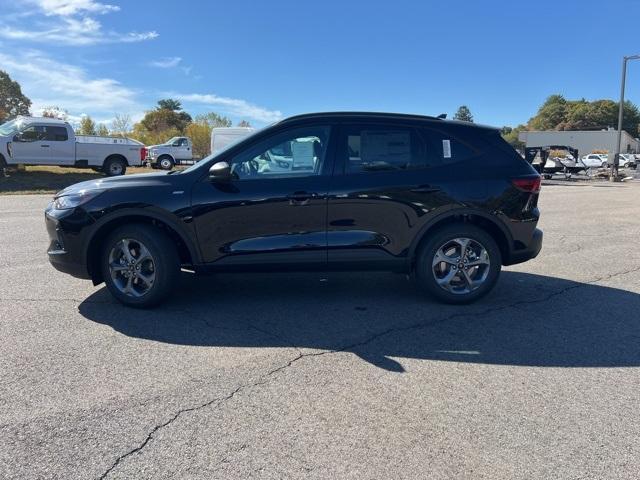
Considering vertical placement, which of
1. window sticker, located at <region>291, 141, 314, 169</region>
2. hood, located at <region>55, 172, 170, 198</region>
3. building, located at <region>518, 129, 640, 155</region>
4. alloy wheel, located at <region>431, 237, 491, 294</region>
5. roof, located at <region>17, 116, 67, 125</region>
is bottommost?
alloy wheel, located at <region>431, 237, 491, 294</region>

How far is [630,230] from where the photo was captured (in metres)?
10.5

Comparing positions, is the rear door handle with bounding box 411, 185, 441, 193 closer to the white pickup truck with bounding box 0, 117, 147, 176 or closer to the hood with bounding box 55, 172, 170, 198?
the hood with bounding box 55, 172, 170, 198

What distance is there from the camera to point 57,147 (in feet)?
67.5

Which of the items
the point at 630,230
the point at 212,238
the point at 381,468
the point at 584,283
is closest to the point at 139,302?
the point at 212,238

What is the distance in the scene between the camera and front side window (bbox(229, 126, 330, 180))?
477 centimetres

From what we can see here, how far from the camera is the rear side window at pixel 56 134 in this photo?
20.4m

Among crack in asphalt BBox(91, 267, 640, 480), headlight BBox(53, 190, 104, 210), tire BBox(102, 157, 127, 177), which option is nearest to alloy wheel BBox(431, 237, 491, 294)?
crack in asphalt BBox(91, 267, 640, 480)

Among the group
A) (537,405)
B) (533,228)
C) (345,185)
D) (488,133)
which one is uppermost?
(488,133)

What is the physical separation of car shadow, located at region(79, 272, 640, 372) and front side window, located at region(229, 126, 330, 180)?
4.29 ft

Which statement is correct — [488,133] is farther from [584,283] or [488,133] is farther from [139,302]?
[139,302]

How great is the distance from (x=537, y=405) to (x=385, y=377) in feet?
3.19

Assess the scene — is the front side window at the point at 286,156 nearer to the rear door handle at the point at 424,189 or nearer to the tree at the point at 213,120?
the rear door handle at the point at 424,189

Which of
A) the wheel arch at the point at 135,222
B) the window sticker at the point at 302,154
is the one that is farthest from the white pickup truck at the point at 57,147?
the window sticker at the point at 302,154

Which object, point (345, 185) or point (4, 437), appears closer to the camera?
point (4, 437)
